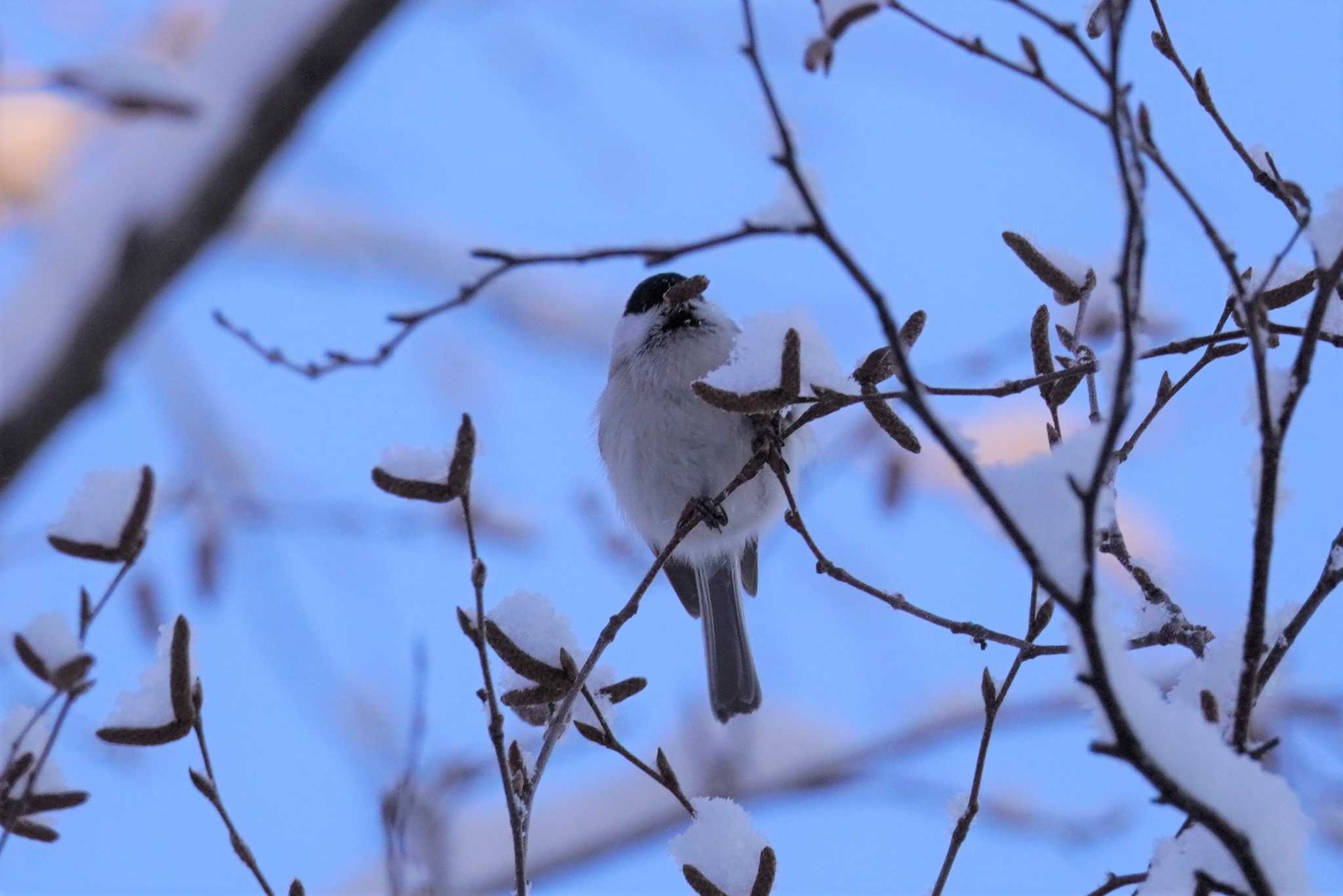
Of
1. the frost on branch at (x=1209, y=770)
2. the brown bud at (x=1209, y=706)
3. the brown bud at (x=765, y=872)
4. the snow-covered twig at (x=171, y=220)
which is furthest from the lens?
the snow-covered twig at (x=171, y=220)

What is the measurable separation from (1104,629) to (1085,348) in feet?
2.20

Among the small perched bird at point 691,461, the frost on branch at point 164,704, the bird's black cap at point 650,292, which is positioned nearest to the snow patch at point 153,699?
the frost on branch at point 164,704

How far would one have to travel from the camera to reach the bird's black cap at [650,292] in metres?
2.73

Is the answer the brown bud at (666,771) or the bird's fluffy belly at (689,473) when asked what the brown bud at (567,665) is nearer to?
the brown bud at (666,771)

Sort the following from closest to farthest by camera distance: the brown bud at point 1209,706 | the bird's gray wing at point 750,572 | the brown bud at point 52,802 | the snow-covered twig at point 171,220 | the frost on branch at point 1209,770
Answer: the frost on branch at point 1209,770, the brown bud at point 1209,706, the brown bud at point 52,802, the snow-covered twig at point 171,220, the bird's gray wing at point 750,572

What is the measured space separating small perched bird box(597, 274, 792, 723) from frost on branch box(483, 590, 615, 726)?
1078 millimetres

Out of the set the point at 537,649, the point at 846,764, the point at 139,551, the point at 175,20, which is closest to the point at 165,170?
the point at 139,551

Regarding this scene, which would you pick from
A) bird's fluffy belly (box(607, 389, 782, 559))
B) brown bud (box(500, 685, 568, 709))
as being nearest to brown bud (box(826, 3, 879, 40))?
brown bud (box(500, 685, 568, 709))

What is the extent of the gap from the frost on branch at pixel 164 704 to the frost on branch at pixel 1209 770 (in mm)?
707

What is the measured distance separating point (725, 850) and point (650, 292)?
1.84 m

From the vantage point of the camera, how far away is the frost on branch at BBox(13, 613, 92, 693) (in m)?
1.10

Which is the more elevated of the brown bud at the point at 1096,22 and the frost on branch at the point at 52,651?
the brown bud at the point at 1096,22

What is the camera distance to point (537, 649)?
1188 mm

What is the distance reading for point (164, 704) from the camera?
1.11 m
